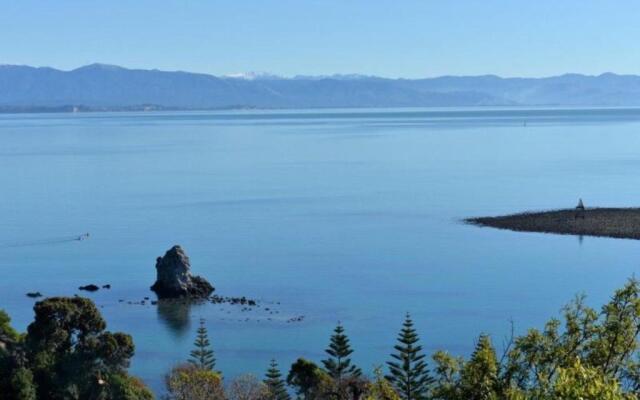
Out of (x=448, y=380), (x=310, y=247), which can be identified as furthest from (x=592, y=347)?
(x=310, y=247)

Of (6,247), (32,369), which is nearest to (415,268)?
(6,247)

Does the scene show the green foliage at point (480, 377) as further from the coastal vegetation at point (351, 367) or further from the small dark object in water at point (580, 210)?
the small dark object in water at point (580, 210)

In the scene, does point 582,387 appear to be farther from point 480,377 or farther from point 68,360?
point 68,360

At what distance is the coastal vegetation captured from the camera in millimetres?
13891

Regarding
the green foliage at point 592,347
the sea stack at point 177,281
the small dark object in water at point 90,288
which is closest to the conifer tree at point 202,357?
the sea stack at point 177,281

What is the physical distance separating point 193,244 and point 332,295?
16629 mm

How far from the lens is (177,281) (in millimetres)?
48625

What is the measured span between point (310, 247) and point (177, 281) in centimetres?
1367

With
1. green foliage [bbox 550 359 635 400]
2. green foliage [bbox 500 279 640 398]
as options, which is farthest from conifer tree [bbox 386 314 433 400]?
green foliage [bbox 550 359 635 400]

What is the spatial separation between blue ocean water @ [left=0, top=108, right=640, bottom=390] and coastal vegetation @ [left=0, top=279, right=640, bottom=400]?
3828 mm

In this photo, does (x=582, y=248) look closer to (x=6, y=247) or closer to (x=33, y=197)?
(x=6, y=247)

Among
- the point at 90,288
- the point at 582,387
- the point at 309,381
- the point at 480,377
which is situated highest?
the point at 582,387

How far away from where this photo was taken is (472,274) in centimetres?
5278

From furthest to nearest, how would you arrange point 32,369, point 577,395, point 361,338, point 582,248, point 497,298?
point 582,248 < point 497,298 < point 361,338 < point 32,369 < point 577,395
